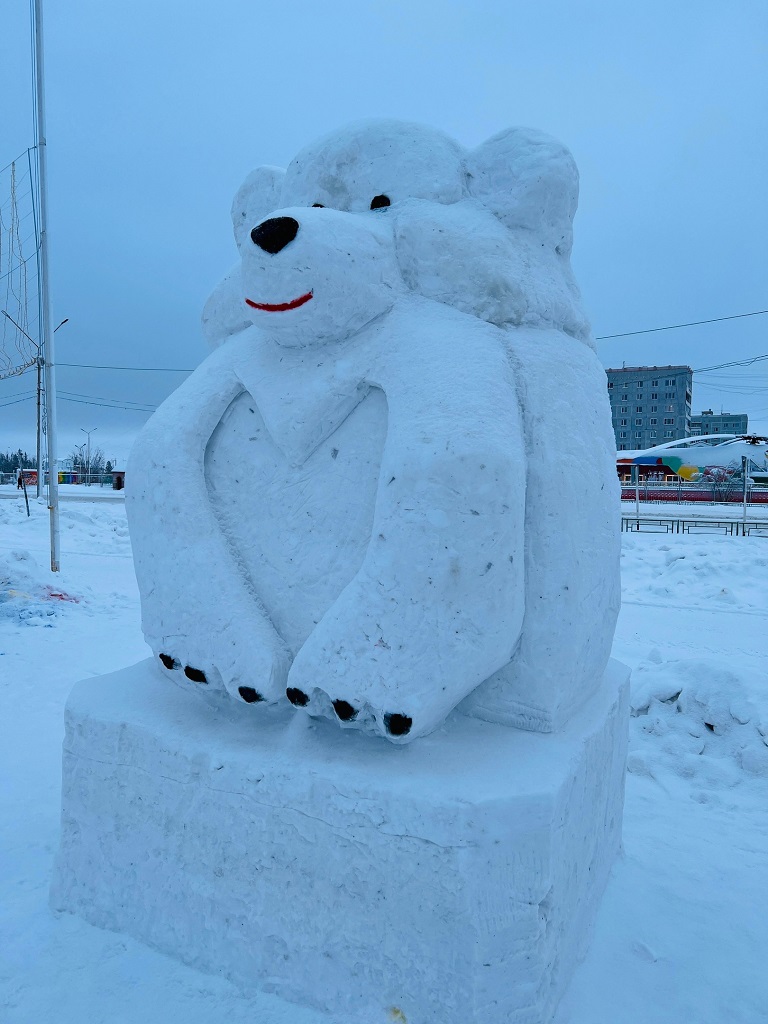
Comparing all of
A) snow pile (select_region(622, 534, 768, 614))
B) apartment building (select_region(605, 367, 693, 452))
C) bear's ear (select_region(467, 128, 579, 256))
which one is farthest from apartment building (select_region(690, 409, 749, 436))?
bear's ear (select_region(467, 128, 579, 256))

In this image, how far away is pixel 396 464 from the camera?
1.50m

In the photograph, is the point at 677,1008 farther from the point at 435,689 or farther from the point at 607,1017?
the point at 435,689

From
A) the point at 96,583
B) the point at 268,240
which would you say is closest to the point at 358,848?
the point at 268,240

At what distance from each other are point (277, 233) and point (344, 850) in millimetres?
1423

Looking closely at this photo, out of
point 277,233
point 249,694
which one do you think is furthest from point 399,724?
point 277,233

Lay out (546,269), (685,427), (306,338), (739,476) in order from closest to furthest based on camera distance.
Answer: (306,338) < (546,269) < (739,476) < (685,427)

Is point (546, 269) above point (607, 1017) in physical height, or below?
above

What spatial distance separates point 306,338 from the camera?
1.76m

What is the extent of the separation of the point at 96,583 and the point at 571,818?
19.7ft

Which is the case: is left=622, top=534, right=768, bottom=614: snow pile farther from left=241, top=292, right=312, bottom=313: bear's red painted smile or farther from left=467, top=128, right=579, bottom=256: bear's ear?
left=241, top=292, right=312, bottom=313: bear's red painted smile

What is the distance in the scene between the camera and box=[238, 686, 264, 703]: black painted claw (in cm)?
166

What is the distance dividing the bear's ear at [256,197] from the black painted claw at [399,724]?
1561 mm

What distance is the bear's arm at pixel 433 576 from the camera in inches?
57.0

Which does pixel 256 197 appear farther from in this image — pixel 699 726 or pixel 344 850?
pixel 699 726
